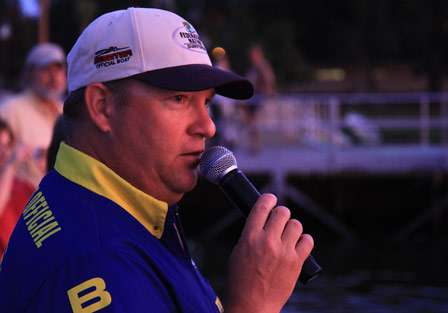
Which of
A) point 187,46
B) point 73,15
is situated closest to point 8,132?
point 187,46

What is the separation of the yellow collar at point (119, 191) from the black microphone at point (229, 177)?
205 mm

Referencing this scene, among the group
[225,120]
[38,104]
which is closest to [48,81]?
[38,104]

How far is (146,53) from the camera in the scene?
226cm

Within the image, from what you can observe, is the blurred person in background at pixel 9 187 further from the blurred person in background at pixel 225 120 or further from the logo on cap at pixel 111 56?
the blurred person in background at pixel 225 120

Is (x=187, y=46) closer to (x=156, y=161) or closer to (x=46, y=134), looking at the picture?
(x=156, y=161)

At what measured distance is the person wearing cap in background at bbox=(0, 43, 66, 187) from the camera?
6711 millimetres

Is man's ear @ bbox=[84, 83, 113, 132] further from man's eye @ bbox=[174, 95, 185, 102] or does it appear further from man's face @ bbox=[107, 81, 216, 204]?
man's eye @ bbox=[174, 95, 185, 102]

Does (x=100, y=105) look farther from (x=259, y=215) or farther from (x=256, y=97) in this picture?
(x=256, y=97)

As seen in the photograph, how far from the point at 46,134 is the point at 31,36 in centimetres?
4999

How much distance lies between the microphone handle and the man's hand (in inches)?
3.9

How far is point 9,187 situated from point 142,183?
10.8 ft

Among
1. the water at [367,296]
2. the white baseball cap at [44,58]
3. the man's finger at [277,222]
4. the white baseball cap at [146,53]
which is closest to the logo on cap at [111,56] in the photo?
the white baseball cap at [146,53]

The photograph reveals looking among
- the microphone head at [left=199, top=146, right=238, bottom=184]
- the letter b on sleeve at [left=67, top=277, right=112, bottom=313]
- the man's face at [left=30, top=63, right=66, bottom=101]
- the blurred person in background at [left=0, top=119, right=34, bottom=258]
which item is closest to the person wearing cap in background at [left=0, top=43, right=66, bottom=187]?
the man's face at [left=30, top=63, right=66, bottom=101]

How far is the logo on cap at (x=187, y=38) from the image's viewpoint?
230 centimetres
